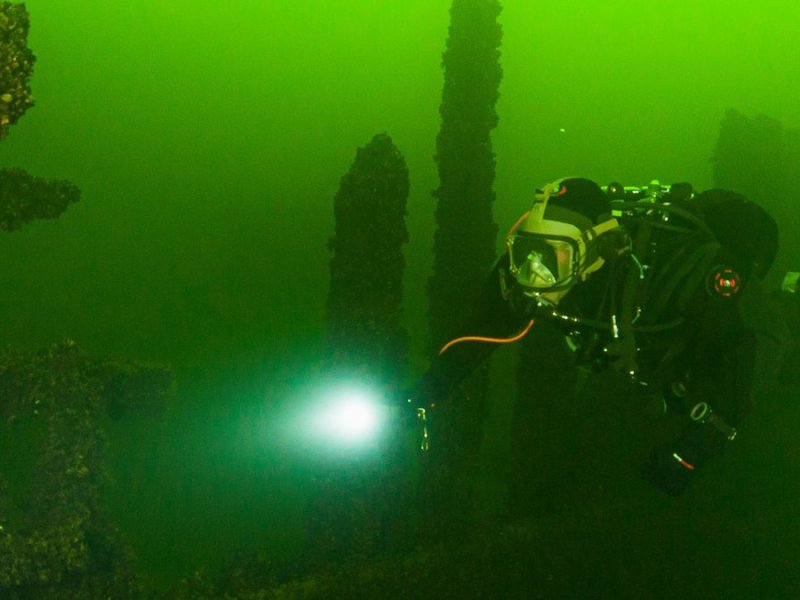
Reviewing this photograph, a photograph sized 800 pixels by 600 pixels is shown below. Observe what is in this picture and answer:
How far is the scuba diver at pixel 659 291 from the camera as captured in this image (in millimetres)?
2621

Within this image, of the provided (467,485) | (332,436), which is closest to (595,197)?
(332,436)

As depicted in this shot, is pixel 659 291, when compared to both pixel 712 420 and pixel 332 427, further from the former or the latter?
pixel 332 427

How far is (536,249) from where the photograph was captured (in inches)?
109

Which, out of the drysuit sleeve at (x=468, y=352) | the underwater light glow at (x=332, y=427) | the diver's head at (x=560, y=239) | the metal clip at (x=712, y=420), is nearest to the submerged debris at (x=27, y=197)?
the drysuit sleeve at (x=468, y=352)

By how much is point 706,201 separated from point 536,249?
40.5 inches

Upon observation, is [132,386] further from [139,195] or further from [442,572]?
[139,195]

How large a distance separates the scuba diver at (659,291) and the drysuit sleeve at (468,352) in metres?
0.13

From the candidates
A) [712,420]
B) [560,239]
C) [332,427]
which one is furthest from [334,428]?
[712,420]

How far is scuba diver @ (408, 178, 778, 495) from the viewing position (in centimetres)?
262

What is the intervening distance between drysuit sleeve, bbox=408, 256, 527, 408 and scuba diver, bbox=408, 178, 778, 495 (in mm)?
126

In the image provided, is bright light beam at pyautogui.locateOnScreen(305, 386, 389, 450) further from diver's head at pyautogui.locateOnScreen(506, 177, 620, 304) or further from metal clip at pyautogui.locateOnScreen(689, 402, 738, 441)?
metal clip at pyautogui.locateOnScreen(689, 402, 738, 441)

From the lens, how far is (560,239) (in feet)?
8.95

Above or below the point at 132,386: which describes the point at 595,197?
above

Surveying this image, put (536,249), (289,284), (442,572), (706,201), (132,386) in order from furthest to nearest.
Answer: (289,284), (442,572), (132,386), (706,201), (536,249)
